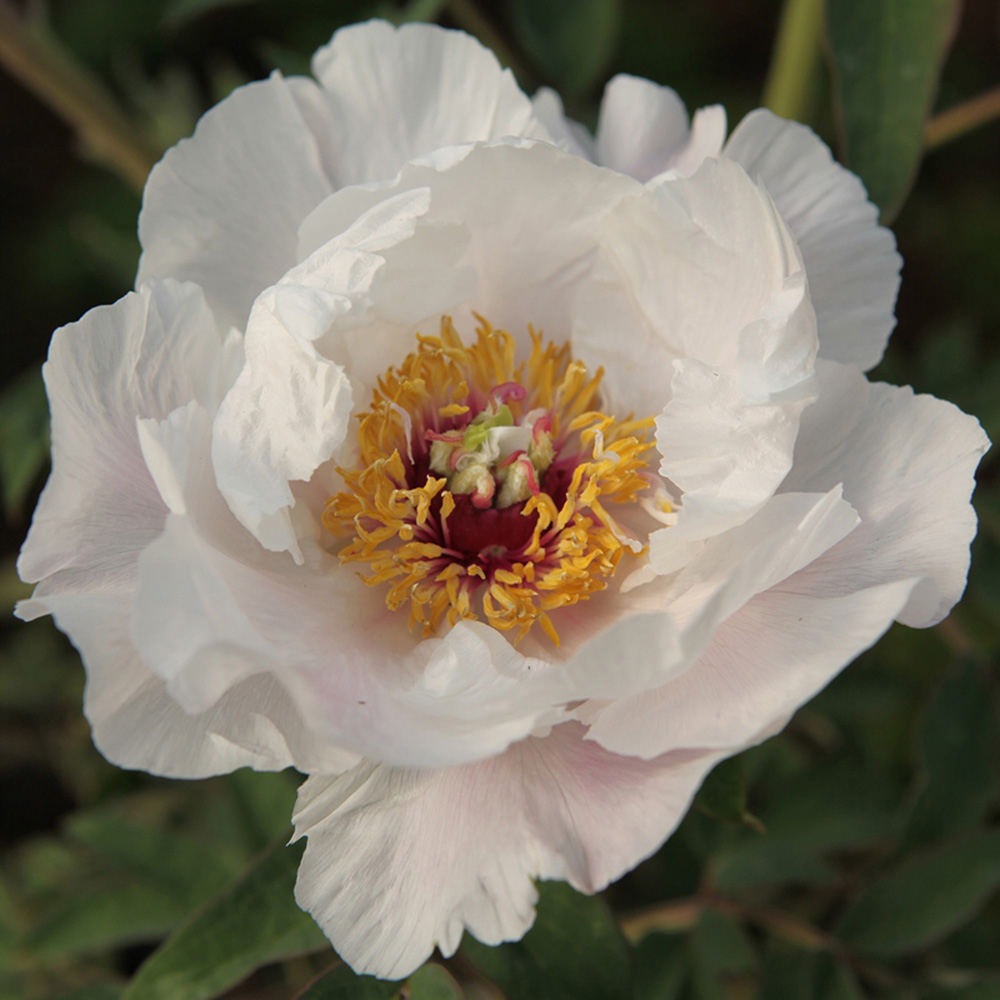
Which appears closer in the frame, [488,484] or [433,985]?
[433,985]

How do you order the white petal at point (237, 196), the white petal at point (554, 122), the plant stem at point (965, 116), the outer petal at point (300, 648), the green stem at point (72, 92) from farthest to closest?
1. the green stem at point (72, 92)
2. the plant stem at point (965, 116)
3. the white petal at point (554, 122)
4. the white petal at point (237, 196)
5. the outer petal at point (300, 648)

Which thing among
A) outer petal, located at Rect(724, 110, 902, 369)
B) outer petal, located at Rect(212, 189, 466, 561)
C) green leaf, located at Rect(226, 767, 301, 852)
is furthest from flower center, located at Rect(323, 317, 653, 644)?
green leaf, located at Rect(226, 767, 301, 852)

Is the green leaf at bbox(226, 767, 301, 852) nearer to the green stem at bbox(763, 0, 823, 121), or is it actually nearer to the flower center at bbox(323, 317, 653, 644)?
the flower center at bbox(323, 317, 653, 644)

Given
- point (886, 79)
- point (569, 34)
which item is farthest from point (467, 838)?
point (569, 34)

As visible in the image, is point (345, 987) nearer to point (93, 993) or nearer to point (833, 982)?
point (93, 993)

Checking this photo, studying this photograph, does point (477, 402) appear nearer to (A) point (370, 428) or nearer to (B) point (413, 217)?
(A) point (370, 428)

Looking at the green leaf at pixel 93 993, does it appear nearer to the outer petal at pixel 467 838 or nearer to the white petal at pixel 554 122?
the outer petal at pixel 467 838

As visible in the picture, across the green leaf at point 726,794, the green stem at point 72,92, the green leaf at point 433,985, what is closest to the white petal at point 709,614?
the green leaf at point 726,794
